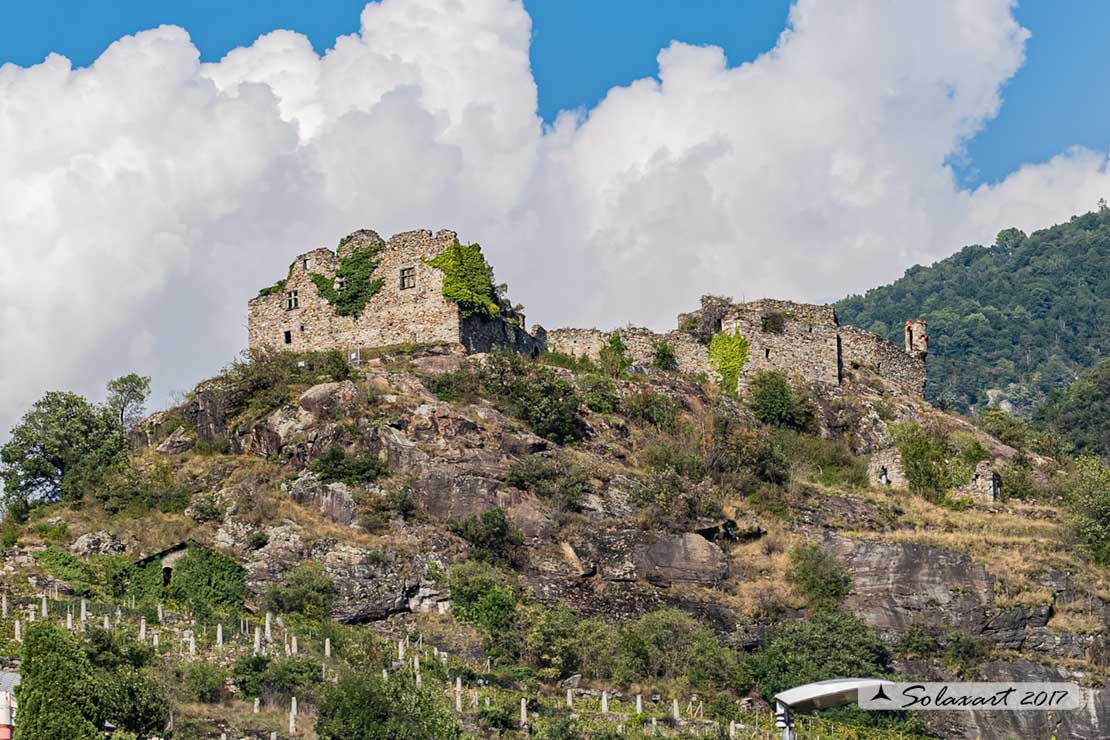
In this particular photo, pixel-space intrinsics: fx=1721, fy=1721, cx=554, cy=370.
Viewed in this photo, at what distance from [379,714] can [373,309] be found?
31.2 metres

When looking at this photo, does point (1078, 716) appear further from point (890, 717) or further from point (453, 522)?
point (453, 522)

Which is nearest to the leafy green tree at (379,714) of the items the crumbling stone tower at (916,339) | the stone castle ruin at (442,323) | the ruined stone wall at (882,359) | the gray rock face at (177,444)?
the gray rock face at (177,444)

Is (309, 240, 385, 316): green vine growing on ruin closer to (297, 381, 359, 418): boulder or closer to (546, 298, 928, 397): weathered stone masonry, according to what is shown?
(297, 381, 359, 418): boulder

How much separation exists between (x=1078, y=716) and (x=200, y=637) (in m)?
28.7

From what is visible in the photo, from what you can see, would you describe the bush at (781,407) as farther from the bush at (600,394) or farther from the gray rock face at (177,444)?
the gray rock face at (177,444)

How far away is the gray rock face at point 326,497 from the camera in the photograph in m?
60.8

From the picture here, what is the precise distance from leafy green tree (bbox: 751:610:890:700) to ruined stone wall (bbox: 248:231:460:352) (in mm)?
21560

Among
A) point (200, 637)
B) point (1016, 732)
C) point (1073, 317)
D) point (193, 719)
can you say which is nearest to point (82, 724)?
point (193, 719)

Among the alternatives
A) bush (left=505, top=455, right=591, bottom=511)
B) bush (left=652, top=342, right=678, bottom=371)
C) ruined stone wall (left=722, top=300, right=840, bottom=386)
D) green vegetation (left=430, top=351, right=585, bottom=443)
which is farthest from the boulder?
ruined stone wall (left=722, top=300, right=840, bottom=386)

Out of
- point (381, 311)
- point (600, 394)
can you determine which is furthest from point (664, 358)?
point (381, 311)

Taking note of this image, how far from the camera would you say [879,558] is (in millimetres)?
62531

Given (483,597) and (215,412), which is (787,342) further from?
(483,597)

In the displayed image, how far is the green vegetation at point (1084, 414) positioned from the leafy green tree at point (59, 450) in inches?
2689

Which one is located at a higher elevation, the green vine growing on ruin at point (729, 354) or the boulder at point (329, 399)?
the green vine growing on ruin at point (729, 354)
